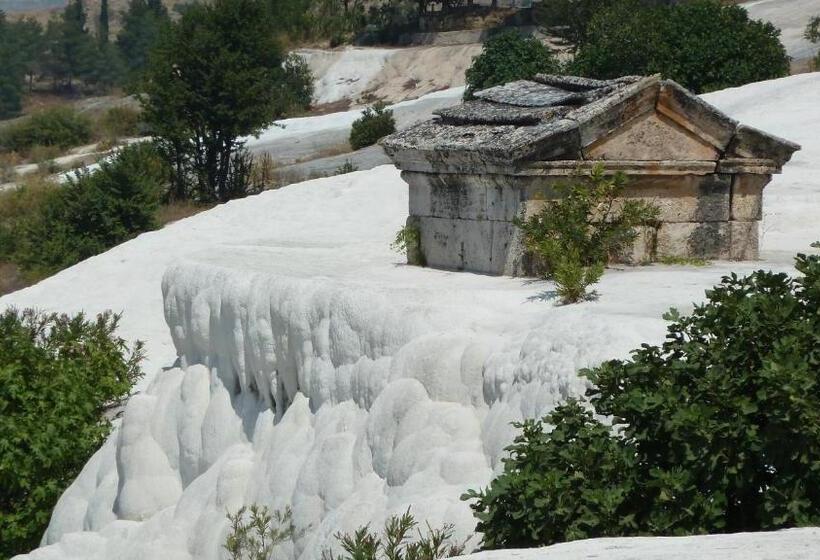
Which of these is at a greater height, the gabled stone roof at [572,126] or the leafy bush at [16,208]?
the gabled stone roof at [572,126]

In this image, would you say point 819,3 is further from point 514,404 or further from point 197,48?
point 514,404

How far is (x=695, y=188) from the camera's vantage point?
1125 cm

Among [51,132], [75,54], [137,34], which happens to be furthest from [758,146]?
[137,34]

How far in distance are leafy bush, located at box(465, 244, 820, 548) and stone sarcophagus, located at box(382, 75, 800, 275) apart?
4375mm

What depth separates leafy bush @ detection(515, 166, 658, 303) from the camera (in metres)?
10.5

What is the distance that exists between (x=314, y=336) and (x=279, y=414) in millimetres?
951

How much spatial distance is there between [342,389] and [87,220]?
17.8m

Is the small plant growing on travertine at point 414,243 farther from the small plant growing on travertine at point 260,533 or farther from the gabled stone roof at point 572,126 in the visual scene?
the small plant growing on travertine at point 260,533

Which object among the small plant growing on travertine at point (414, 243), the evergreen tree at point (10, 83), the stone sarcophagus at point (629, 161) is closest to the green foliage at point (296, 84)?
the evergreen tree at point (10, 83)

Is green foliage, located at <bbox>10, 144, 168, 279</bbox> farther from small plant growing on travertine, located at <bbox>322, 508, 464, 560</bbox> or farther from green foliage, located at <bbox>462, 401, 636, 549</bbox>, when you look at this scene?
green foliage, located at <bbox>462, 401, 636, 549</bbox>

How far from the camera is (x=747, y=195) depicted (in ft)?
37.2

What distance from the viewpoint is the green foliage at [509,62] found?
1219 inches

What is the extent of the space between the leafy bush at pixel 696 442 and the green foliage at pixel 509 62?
24571 mm

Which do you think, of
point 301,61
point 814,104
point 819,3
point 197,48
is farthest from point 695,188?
point 301,61
